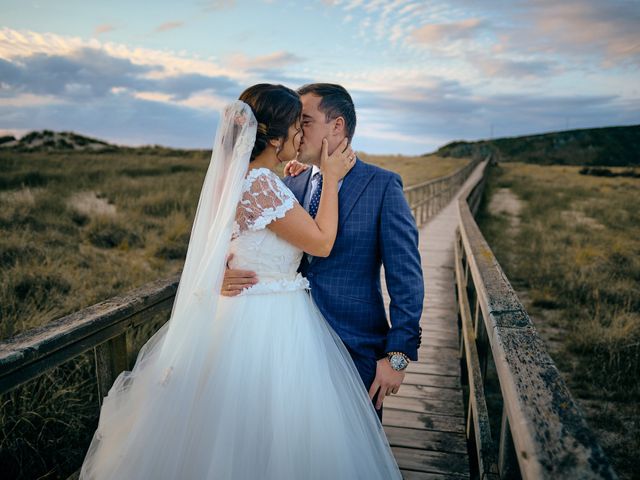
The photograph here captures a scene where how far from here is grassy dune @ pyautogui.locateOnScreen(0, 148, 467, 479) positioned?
3199mm

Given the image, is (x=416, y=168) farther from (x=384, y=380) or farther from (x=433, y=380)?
(x=384, y=380)

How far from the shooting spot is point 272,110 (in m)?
2.04

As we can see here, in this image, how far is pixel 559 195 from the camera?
75.5 ft

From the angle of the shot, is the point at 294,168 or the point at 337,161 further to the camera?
the point at 294,168

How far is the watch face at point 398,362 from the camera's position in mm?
2029

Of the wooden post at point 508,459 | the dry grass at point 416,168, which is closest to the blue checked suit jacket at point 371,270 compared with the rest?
the wooden post at point 508,459

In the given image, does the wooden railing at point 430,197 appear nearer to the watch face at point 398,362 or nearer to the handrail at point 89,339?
the handrail at point 89,339

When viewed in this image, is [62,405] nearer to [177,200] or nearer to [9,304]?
[9,304]

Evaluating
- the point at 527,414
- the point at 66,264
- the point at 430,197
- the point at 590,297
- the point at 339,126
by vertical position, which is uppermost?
the point at 339,126

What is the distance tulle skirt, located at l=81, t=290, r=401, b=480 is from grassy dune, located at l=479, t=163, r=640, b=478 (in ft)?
9.57

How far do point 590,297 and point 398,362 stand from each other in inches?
259

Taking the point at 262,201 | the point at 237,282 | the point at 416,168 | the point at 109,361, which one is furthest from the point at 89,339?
the point at 416,168

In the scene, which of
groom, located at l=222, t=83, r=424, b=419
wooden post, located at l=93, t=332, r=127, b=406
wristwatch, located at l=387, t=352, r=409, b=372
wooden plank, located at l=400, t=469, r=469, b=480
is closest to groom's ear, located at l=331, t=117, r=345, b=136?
groom, located at l=222, t=83, r=424, b=419

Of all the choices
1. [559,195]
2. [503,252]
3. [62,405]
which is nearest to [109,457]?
[62,405]
